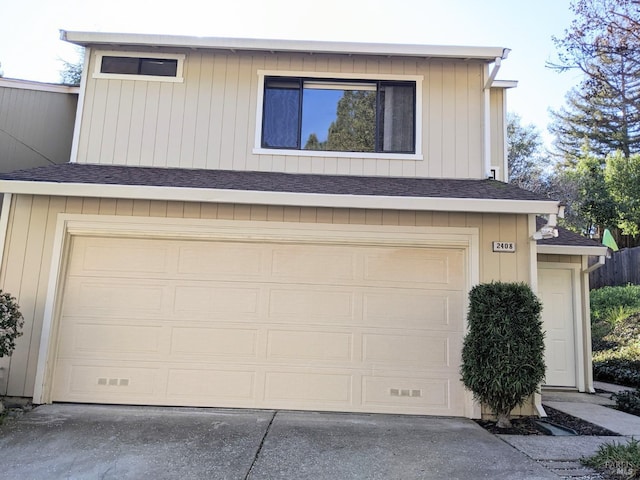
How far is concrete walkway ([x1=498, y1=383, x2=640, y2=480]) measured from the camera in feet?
13.0

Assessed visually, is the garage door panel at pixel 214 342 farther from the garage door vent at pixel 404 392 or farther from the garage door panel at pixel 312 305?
the garage door vent at pixel 404 392

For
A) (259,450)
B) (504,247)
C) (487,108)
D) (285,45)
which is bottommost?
(259,450)

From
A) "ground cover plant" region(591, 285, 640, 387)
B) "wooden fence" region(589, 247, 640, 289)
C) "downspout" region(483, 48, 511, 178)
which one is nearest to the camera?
"downspout" region(483, 48, 511, 178)

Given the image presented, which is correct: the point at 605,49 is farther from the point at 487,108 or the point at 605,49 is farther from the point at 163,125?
the point at 163,125

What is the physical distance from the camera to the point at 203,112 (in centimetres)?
687

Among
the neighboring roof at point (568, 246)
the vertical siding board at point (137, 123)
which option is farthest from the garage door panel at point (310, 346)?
the neighboring roof at point (568, 246)

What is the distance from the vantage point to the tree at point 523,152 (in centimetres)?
2228

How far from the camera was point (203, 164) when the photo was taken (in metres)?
6.76

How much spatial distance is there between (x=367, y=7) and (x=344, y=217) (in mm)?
5797

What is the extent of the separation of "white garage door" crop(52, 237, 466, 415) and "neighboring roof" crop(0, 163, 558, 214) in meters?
0.75

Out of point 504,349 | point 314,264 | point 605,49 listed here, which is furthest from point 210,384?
point 605,49

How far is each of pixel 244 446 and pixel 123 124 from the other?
197 inches

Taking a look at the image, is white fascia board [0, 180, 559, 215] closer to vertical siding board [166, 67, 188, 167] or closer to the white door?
vertical siding board [166, 67, 188, 167]

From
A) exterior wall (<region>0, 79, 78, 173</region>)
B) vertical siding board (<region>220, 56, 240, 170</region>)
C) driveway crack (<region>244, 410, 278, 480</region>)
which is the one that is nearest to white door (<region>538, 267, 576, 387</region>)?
driveway crack (<region>244, 410, 278, 480</region>)
